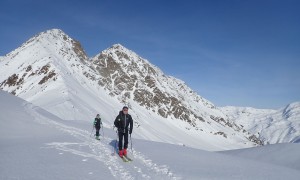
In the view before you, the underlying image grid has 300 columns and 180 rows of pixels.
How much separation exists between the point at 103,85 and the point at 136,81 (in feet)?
148

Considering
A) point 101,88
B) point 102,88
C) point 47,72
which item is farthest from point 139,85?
point 47,72

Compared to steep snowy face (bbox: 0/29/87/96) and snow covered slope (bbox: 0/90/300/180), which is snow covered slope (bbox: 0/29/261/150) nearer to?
steep snowy face (bbox: 0/29/87/96)

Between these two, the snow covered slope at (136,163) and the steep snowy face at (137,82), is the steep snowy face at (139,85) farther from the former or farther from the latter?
the snow covered slope at (136,163)

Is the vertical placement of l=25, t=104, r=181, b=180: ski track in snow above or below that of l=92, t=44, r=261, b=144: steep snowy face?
below

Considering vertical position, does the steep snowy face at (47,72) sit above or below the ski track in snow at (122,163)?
above

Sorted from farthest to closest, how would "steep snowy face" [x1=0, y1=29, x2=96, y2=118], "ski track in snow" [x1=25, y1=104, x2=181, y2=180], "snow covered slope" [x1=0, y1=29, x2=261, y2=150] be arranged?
"snow covered slope" [x1=0, y1=29, x2=261, y2=150]
"steep snowy face" [x1=0, y1=29, x2=96, y2=118]
"ski track in snow" [x1=25, y1=104, x2=181, y2=180]

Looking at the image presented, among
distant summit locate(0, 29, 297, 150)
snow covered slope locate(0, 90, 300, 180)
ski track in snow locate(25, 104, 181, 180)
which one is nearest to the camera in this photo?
snow covered slope locate(0, 90, 300, 180)

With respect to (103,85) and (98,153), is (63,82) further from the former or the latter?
(98,153)

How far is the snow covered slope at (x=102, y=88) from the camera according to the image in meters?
72.2

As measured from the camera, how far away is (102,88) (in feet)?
379

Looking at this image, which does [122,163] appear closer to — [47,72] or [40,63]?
[47,72]

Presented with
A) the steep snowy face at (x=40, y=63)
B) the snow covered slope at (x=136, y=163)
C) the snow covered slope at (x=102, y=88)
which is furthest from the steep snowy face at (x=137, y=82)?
the snow covered slope at (x=136, y=163)

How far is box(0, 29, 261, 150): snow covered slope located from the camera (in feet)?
237

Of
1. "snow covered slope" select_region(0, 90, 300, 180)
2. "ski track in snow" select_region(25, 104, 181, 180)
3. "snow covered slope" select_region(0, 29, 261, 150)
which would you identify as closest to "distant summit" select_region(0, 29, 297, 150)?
"snow covered slope" select_region(0, 29, 261, 150)
